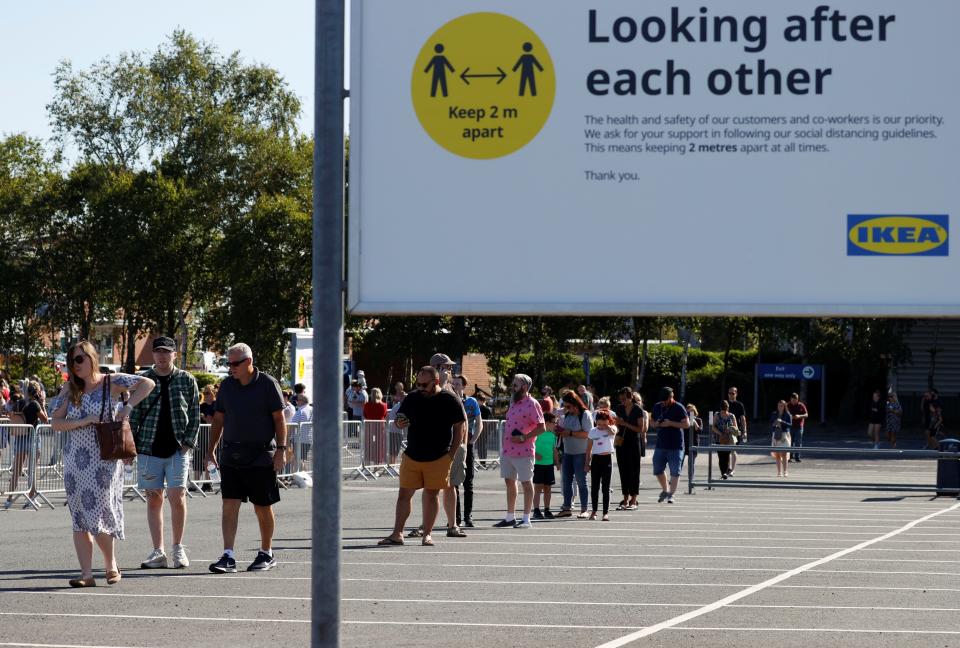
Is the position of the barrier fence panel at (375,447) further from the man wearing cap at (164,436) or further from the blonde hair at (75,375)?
the blonde hair at (75,375)

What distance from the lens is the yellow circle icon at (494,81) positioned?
20.8ft

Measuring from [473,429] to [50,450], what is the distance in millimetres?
6138

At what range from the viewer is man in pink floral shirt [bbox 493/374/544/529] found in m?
17.5

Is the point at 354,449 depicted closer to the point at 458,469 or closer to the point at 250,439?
the point at 458,469

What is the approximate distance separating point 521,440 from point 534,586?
5.57 metres

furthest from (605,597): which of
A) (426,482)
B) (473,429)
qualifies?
(473,429)

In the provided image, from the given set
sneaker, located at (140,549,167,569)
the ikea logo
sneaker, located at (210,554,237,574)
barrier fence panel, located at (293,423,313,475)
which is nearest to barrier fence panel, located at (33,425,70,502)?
barrier fence panel, located at (293,423,313,475)

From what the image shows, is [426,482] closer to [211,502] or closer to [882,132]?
[211,502]

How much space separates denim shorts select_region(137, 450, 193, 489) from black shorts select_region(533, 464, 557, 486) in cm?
749

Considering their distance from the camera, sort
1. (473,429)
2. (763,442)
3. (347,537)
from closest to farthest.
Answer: (347,537) < (473,429) < (763,442)

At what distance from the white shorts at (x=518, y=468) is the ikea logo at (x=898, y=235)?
1152 centimetres

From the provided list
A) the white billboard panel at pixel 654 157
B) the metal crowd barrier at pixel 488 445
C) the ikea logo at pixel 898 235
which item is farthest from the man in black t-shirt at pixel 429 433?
the metal crowd barrier at pixel 488 445

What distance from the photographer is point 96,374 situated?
1135cm

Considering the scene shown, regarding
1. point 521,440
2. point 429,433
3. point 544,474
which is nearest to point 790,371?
point 544,474
